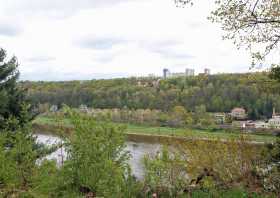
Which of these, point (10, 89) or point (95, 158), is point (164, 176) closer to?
point (95, 158)

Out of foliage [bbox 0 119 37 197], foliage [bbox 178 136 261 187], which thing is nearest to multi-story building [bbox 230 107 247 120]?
foliage [bbox 178 136 261 187]

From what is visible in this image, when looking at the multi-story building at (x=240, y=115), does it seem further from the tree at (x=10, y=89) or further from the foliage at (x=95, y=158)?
the foliage at (x=95, y=158)

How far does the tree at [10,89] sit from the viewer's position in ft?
43.0

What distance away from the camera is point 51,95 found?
4312 cm

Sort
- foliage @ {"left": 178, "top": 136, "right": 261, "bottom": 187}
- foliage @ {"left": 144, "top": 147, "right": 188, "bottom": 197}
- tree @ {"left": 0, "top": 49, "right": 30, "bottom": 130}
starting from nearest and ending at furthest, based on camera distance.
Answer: foliage @ {"left": 144, "top": 147, "right": 188, "bottom": 197}
foliage @ {"left": 178, "top": 136, "right": 261, "bottom": 187}
tree @ {"left": 0, "top": 49, "right": 30, "bottom": 130}

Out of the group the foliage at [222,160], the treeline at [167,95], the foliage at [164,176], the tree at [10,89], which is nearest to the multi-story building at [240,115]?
the treeline at [167,95]

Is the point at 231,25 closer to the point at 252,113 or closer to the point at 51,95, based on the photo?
the point at 252,113

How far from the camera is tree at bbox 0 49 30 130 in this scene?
43.0 ft

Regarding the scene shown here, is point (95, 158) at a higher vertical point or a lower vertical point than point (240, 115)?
higher

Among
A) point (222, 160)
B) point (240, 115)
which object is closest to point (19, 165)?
point (222, 160)

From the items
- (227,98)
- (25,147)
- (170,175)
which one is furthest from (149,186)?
(227,98)

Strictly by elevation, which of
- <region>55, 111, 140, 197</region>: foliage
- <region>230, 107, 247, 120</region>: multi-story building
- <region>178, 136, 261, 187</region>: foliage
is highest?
<region>55, 111, 140, 197</region>: foliage

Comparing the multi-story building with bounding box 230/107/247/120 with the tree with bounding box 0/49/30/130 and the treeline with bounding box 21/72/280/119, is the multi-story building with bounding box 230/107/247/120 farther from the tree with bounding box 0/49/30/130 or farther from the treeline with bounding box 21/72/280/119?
the tree with bounding box 0/49/30/130

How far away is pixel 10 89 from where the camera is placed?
13797mm
